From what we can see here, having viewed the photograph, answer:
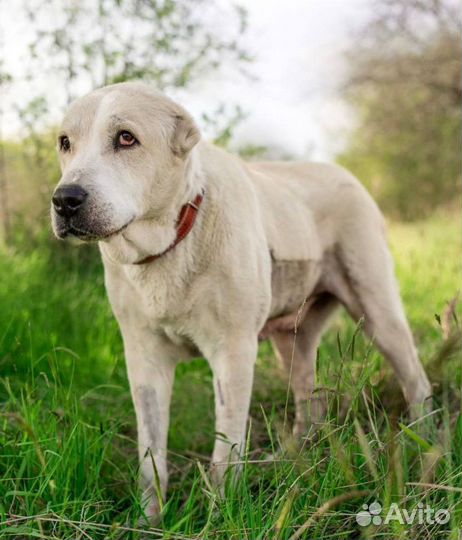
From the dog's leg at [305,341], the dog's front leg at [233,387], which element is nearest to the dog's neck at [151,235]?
the dog's front leg at [233,387]

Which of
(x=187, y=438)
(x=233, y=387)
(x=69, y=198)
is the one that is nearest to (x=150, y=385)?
(x=233, y=387)

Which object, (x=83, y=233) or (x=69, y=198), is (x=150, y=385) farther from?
(x=69, y=198)

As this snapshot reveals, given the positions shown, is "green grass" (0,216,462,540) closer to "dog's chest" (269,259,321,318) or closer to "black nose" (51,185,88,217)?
"dog's chest" (269,259,321,318)

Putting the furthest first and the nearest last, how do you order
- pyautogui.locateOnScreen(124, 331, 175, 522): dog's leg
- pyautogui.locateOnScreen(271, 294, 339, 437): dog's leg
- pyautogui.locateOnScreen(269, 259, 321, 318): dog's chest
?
pyautogui.locateOnScreen(271, 294, 339, 437): dog's leg
pyautogui.locateOnScreen(269, 259, 321, 318): dog's chest
pyautogui.locateOnScreen(124, 331, 175, 522): dog's leg

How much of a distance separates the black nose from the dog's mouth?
0.06m

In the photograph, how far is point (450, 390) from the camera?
3.97 m

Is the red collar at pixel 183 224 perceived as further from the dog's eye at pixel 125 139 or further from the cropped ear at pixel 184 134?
the dog's eye at pixel 125 139

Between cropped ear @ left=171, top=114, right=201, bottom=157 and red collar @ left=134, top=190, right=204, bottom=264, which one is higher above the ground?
cropped ear @ left=171, top=114, right=201, bottom=157

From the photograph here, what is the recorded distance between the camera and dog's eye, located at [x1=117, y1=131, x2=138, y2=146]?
272 centimetres

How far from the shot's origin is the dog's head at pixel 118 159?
8.38ft

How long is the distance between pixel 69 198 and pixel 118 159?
0.28 meters

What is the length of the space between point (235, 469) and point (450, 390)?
181 centimetres

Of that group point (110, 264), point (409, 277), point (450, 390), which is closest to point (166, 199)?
point (110, 264)

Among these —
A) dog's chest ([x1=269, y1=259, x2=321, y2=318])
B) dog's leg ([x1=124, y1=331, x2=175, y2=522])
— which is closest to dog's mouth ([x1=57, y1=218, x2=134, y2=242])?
dog's leg ([x1=124, y1=331, x2=175, y2=522])
